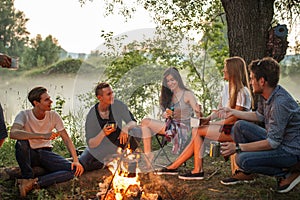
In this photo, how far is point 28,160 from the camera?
3.81m

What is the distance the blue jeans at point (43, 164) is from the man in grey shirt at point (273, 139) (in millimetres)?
1472

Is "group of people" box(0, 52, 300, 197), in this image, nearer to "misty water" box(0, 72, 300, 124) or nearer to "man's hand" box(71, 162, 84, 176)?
"man's hand" box(71, 162, 84, 176)

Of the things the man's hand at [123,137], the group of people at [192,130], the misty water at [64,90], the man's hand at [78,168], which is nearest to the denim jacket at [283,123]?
the group of people at [192,130]

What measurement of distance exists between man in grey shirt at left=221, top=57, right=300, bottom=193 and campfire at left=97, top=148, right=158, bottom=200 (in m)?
0.84

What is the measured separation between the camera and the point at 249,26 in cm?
489

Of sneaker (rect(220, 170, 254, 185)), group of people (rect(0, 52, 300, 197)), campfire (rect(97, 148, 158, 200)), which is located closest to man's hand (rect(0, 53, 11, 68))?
group of people (rect(0, 52, 300, 197))

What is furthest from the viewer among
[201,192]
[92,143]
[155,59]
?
[155,59]

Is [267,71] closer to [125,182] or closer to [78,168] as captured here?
[125,182]

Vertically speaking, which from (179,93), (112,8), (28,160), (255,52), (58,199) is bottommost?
(58,199)

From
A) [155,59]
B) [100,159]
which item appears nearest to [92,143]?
[100,159]

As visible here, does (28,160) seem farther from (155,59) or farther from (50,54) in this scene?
(50,54)

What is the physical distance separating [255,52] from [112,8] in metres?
2.05

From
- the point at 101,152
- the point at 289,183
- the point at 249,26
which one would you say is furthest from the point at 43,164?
the point at 249,26

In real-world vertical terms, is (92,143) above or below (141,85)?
below
